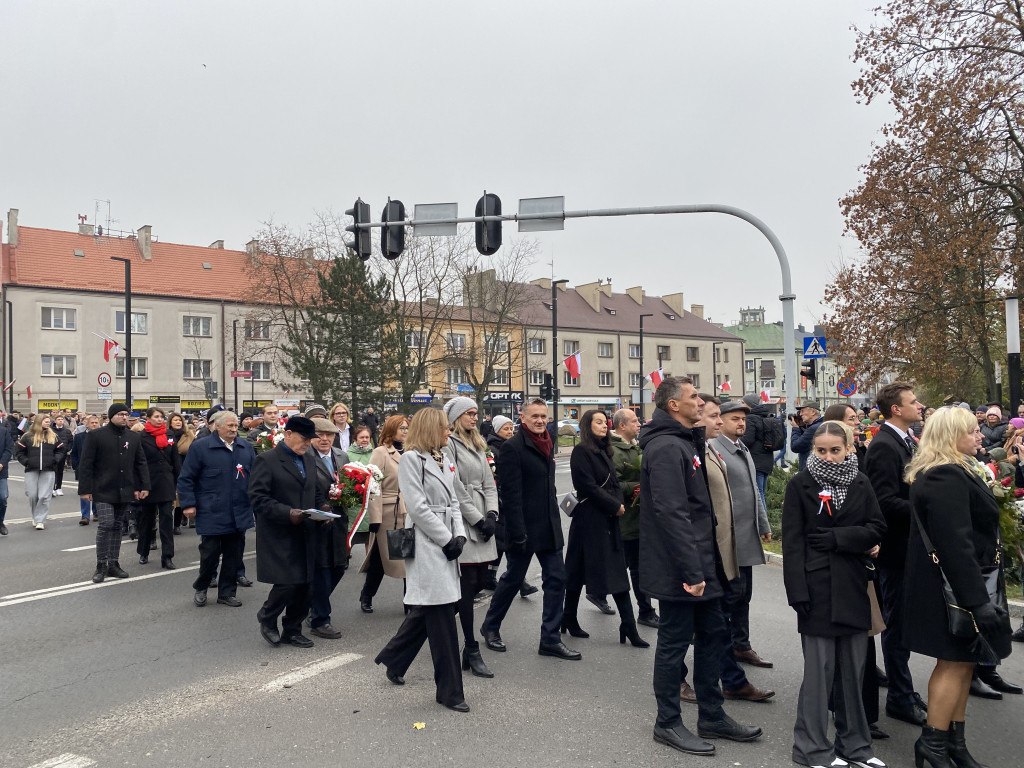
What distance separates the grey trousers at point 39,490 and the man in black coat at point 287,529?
941 cm

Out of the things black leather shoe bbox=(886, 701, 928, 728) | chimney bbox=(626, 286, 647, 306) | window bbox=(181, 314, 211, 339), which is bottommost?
black leather shoe bbox=(886, 701, 928, 728)

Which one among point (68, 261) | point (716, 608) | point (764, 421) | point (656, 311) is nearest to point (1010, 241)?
point (764, 421)

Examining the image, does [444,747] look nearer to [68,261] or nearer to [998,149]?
[998,149]

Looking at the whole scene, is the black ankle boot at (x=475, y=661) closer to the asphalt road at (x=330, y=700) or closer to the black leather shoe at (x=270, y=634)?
the asphalt road at (x=330, y=700)

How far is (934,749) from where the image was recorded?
4195 mm

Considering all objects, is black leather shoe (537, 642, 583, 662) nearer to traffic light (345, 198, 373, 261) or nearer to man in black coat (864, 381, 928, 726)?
man in black coat (864, 381, 928, 726)

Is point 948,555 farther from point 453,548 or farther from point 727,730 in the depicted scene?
point 453,548

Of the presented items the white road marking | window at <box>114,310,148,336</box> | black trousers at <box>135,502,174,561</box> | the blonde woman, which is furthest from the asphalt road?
window at <box>114,310,148,336</box>

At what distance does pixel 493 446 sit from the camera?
914 centimetres

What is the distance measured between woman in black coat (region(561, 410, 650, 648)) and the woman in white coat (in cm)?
145

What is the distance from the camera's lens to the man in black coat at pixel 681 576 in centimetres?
451

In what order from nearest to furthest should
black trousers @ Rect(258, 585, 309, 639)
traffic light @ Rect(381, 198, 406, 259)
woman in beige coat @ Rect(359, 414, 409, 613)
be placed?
black trousers @ Rect(258, 585, 309, 639) → woman in beige coat @ Rect(359, 414, 409, 613) → traffic light @ Rect(381, 198, 406, 259)

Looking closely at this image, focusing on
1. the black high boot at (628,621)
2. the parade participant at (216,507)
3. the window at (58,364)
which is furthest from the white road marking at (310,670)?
the window at (58,364)

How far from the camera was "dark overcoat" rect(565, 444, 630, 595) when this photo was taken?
657cm
